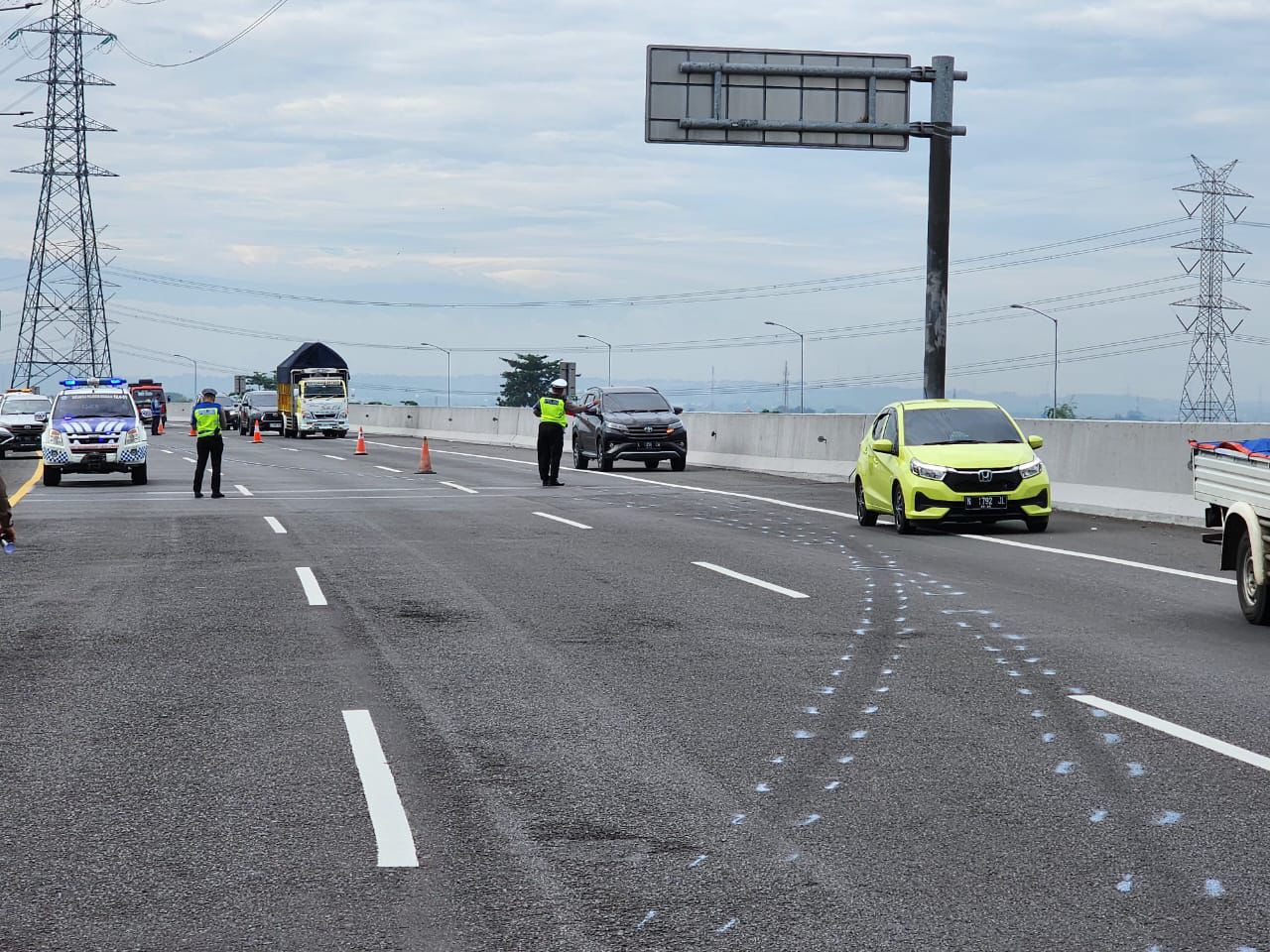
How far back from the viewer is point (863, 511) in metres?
19.1

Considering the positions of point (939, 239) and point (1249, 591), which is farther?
point (939, 239)

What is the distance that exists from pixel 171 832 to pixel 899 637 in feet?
18.2

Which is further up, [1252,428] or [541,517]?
[1252,428]

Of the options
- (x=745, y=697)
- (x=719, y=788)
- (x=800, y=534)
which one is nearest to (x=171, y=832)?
(x=719, y=788)

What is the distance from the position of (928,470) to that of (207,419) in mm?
12277

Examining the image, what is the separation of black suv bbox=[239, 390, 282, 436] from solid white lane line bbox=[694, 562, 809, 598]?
52.2 metres

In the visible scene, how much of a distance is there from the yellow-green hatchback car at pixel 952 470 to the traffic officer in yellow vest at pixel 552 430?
8621 mm

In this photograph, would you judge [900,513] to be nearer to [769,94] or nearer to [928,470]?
[928,470]

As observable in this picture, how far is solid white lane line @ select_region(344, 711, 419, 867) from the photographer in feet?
17.2

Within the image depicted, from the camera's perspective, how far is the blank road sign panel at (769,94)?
27.0 metres

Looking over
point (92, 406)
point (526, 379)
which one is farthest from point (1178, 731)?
point (526, 379)

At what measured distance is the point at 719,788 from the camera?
607cm

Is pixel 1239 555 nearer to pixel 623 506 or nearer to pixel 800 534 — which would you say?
pixel 800 534

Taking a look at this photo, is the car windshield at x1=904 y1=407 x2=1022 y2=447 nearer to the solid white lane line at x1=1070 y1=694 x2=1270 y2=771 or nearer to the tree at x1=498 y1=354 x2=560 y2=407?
the solid white lane line at x1=1070 y1=694 x2=1270 y2=771
